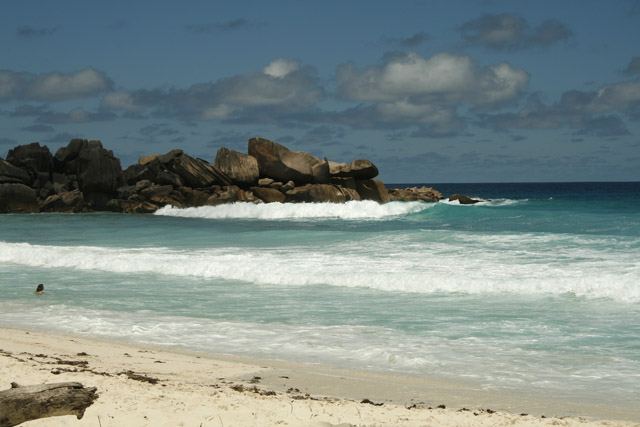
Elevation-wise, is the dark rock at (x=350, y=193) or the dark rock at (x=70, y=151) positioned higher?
the dark rock at (x=70, y=151)

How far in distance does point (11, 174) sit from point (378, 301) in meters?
42.5

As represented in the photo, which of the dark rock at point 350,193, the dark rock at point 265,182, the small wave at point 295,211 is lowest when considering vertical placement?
the small wave at point 295,211

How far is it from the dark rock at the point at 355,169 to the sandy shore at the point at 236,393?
1594 inches

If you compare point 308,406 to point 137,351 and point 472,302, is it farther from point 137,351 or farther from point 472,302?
point 472,302

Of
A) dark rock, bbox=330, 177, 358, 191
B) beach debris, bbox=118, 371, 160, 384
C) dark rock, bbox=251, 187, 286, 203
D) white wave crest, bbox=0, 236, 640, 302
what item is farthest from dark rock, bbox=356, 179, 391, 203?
beach debris, bbox=118, 371, 160, 384

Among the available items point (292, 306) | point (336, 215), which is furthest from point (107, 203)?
point (292, 306)

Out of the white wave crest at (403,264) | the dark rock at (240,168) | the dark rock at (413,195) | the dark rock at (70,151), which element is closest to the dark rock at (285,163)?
the dark rock at (240,168)

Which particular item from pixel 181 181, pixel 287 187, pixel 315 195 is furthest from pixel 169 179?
pixel 315 195

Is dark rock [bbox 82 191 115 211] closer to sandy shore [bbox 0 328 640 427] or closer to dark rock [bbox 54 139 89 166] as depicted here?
dark rock [bbox 54 139 89 166]

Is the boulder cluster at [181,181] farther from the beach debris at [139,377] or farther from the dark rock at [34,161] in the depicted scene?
the beach debris at [139,377]

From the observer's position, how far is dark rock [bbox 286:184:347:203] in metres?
45.3

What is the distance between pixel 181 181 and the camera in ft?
155

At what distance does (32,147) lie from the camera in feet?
166

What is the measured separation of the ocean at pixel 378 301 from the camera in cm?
808
